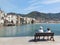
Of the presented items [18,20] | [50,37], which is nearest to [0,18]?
[18,20]

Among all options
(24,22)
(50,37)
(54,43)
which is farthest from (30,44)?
(24,22)

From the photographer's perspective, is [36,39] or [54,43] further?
[36,39]

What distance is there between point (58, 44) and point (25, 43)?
235cm

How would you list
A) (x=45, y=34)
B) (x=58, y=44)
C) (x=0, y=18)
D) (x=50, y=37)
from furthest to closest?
(x=0, y=18), (x=50, y=37), (x=45, y=34), (x=58, y=44)

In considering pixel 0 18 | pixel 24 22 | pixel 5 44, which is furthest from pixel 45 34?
pixel 24 22

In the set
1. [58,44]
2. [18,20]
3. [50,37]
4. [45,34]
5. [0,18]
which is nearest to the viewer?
[58,44]

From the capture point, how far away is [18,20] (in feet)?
568

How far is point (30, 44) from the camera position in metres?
13.3

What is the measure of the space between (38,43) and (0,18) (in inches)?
4737

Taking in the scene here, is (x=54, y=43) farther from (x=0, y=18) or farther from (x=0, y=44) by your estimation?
(x=0, y=18)

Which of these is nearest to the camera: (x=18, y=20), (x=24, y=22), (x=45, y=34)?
(x=45, y=34)

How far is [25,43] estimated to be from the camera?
1377 centimetres

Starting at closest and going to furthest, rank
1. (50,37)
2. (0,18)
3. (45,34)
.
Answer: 1. (45,34)
2. (50,37)
3. (0,18)

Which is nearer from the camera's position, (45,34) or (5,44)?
(5,44)
